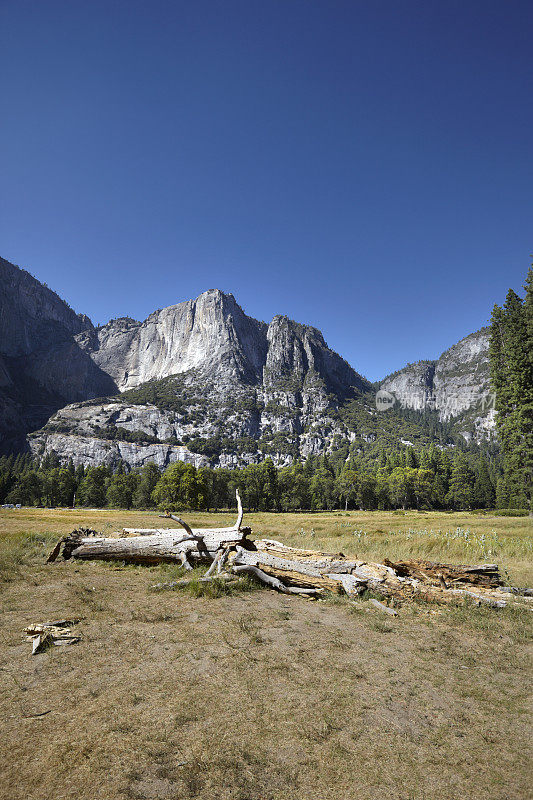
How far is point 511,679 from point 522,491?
3536cm

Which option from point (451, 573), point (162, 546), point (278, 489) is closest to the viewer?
point (451, 573)

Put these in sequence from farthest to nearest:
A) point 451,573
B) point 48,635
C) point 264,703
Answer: point 451,573, point 48,635, point 264,703

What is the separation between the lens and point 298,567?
1162cm

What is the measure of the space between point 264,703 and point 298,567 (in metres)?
7.09

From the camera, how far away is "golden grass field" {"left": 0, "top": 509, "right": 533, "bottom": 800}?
11.2 ft

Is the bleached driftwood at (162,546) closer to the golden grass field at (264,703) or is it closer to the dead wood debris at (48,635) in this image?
the golden grass field at (264,703)

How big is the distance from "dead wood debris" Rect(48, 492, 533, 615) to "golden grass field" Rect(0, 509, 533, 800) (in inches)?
38.9

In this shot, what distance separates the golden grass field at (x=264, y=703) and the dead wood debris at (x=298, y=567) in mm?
989

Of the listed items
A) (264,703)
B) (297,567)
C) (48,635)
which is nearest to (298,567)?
(297,567)

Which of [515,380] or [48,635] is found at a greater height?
[515,380]

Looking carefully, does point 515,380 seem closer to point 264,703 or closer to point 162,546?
point 162,546

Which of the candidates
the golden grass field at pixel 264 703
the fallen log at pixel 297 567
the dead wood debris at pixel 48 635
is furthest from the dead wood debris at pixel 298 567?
the dead wood debris at pixel 48 635

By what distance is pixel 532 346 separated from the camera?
97.5ft

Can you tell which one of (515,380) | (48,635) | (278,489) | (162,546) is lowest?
(278,489)
